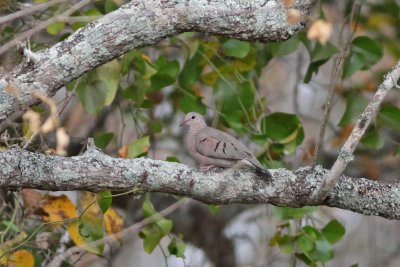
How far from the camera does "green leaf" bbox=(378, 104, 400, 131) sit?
16.1ft

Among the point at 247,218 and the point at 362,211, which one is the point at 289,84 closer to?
the point at 247,218

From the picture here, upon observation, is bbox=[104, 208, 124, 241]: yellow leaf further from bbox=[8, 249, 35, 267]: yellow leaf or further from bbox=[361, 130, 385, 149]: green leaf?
bbox=[361, 130, 385, 149]: green leaf

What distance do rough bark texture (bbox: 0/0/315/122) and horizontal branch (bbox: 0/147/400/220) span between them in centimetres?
26

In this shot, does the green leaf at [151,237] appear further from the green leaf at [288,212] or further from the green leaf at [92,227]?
the green leaf at [288,212]

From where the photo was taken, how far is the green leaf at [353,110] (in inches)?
199

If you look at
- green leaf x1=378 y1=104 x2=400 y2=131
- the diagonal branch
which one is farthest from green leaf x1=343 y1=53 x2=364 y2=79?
the diagonal branch

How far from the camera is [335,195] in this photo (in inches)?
153

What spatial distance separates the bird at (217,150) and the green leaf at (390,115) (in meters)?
0.87

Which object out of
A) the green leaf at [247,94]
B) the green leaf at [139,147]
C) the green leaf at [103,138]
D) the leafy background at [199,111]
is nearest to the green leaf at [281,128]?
the leafy background at [199,111]

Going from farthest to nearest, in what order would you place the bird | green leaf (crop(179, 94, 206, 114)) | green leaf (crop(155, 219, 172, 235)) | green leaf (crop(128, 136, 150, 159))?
green leaf (crop(179, 94, 206, 114)) < green leaf (crop(155, 219, 172, 235)) < green leaf (crop(128, 136, 150, 159)) < the bird

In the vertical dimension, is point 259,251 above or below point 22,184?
below

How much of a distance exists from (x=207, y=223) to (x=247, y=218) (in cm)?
54

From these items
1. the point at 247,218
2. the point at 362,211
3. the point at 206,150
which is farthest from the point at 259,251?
the point at 362,211

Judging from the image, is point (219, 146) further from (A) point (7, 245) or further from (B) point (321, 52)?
(A) point (7, 245)
